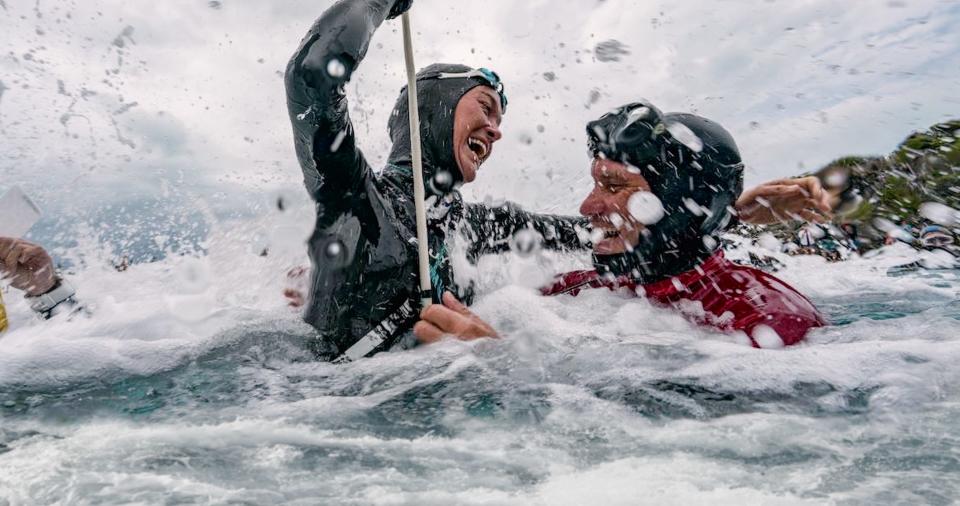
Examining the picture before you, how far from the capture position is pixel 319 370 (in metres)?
3.82

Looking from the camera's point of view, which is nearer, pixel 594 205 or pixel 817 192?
pixel 817 192

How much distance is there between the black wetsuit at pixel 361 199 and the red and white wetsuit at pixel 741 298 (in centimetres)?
139

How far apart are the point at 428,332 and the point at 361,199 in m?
0.85

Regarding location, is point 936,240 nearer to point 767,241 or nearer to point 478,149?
point 767,241

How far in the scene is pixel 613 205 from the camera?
4.37 m

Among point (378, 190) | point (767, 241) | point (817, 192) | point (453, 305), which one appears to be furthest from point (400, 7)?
point (767, 241)

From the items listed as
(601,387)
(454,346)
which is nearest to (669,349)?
(601,387)

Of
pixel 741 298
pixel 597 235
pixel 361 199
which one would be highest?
pixel 361 199

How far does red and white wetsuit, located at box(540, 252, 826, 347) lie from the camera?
3.70 metres

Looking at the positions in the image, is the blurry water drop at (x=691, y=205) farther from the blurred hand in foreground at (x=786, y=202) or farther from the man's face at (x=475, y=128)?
the man's face at (x=475, y=128)

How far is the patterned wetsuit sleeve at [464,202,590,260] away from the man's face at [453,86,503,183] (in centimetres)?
52

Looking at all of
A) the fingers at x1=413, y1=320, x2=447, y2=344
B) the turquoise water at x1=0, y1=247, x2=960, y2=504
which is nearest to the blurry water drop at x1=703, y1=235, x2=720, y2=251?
the turquoise water at x1=0, y1=247, x2=960, y2=504

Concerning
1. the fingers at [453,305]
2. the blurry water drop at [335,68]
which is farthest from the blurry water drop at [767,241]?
the blurry water drop at [335,68]

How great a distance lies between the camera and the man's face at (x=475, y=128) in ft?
14.6
